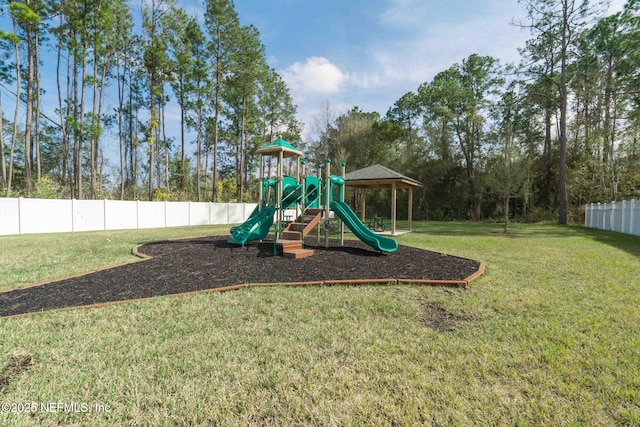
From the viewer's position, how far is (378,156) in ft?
93.1

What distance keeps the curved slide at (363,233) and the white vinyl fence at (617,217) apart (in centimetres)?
1222

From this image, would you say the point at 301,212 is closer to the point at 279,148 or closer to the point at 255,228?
the point at 255,228

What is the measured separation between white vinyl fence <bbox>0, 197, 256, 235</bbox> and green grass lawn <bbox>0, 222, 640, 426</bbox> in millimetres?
10101

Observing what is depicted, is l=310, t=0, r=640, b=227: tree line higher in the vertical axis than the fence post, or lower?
higher

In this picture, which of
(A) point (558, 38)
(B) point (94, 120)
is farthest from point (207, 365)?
(A) point (558, 38)

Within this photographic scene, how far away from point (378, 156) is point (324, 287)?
25.6 metres

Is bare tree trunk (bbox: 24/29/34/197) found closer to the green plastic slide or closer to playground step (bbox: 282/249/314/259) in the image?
the green plastic slide

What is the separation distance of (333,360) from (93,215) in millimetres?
15277

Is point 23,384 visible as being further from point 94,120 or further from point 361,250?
point 94,120

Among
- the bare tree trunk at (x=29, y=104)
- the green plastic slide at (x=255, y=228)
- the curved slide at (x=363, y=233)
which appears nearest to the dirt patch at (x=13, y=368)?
the green plastic slide at (x=255, y=228)

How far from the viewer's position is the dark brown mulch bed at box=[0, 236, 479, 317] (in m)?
3.74

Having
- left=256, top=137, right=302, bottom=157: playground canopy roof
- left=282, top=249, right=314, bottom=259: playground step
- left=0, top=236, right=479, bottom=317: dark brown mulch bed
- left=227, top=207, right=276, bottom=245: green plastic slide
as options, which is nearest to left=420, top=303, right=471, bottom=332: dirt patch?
left=0, top=236, right=479, bottom=317: dark brown mulch bed

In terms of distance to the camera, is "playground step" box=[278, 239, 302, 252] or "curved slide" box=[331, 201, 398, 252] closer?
"playground step" box=[278, 239, 302, 252]

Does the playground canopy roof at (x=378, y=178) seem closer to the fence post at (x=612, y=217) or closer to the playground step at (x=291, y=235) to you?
the playground step at (x=291, y=235)
